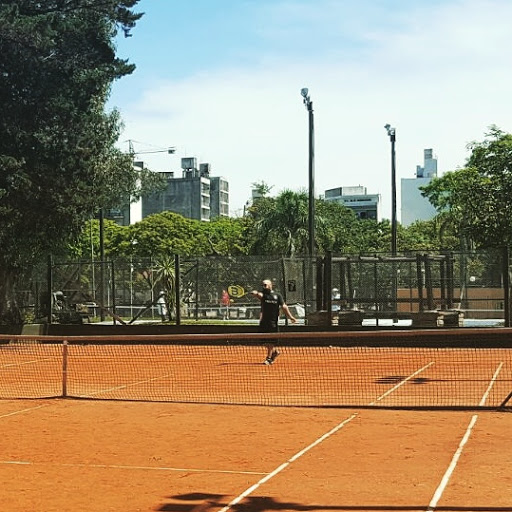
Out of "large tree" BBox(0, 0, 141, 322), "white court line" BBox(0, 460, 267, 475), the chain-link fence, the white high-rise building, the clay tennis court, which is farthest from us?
the white high-rise building

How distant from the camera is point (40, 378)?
17031 mm

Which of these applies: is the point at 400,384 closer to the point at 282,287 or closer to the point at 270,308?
the point at 270,308

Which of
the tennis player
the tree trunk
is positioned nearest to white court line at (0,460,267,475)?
the tennis player

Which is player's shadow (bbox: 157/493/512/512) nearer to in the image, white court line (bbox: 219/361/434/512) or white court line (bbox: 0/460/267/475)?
white court line (bbox: 219/361/434/512)

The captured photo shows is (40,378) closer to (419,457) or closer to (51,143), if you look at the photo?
(419,457)

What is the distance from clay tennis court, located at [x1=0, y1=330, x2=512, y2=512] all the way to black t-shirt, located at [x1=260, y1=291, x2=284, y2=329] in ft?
3.37

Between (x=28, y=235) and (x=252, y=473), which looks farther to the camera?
(x=28, y=235)

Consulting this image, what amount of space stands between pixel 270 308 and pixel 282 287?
30.0ft

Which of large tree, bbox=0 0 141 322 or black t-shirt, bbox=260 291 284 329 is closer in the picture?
black t-shirt, bbox=260 291 284 329

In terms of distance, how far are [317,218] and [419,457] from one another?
161 ft

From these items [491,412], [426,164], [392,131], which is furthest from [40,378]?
[426,164]

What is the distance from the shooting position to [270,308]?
18359mm

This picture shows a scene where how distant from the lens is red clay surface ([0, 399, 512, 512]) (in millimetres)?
6805

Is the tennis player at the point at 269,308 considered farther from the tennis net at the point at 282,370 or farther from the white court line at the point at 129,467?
→ the white court line at the point at 129,467
